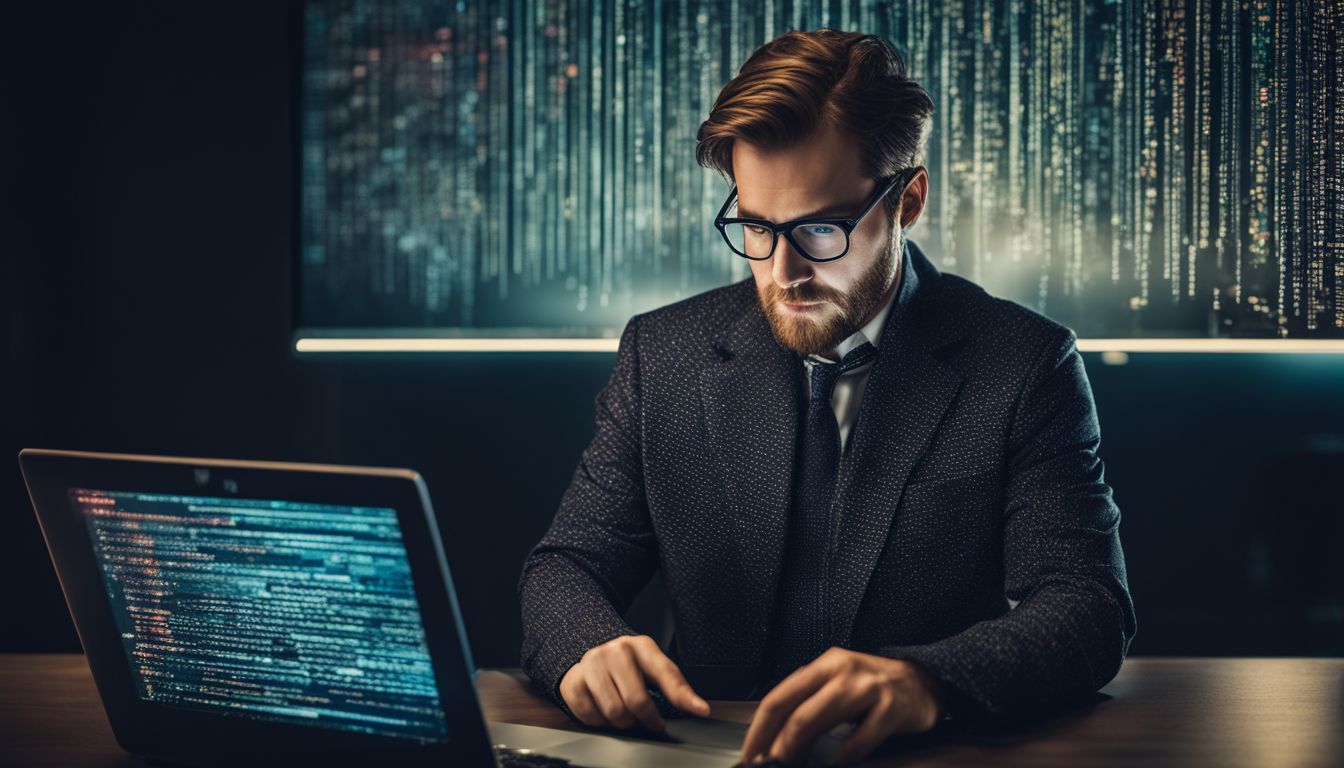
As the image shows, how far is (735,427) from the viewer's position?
5.82 ft

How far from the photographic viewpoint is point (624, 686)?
3.90 feet

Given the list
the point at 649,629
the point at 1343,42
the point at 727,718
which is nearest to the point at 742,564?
the point at 727,718

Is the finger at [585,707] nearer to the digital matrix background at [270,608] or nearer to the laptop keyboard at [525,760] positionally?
the laptop keyboard at [525,760]

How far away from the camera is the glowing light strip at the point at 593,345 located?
94.7 inches

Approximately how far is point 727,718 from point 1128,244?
5.42 ft

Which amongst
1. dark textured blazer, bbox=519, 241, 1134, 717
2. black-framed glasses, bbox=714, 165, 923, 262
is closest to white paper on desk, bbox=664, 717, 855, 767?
dark textured blazer, bbox=519, 241, 1134, 717

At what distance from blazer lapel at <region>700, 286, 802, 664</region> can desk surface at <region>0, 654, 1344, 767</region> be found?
1.35 ft

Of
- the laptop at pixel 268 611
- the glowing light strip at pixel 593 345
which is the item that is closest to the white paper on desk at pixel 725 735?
the laptop at pixel 268 611

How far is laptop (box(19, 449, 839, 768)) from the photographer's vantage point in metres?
0.89

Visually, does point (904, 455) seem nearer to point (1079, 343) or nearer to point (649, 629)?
point (1079, 343)

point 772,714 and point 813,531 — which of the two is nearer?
point 772,714

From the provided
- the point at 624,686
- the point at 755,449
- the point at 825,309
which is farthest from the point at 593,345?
the point at 624,686

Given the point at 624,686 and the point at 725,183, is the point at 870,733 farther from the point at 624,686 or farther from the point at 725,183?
the point at 725,183

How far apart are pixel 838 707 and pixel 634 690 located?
0.22 meters
